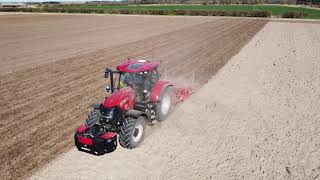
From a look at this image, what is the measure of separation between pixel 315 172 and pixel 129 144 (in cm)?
475

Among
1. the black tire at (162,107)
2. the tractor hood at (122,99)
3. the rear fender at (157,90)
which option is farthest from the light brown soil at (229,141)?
the tractor hood at (122,99)

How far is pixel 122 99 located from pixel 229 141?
3425mm

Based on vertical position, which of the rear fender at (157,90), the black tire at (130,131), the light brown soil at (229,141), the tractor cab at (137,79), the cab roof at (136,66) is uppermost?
the cab roof at (136,66)

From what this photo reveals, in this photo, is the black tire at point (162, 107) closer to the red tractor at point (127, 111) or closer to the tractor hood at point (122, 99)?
the red tractor at point (127, 111)

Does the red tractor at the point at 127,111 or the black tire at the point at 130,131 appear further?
the black tire at the point at 130,131

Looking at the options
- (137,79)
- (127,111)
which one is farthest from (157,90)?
(127,111)

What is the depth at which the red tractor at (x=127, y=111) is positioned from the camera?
766 centimetres

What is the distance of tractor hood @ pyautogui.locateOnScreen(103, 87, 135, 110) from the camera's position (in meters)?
8.16

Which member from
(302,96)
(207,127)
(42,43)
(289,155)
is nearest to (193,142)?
(207,127)

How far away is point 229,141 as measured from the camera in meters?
9.05

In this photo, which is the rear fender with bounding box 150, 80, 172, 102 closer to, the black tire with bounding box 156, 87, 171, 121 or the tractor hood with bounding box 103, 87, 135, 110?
the black tire with bounding box 156, 87, 171, 121

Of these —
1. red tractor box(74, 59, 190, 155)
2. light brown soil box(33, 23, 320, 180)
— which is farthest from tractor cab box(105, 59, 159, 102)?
light brown soil box(33, 23, 320, 180)

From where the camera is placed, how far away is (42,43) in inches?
1146

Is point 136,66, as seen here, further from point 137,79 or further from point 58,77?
point 58,77
